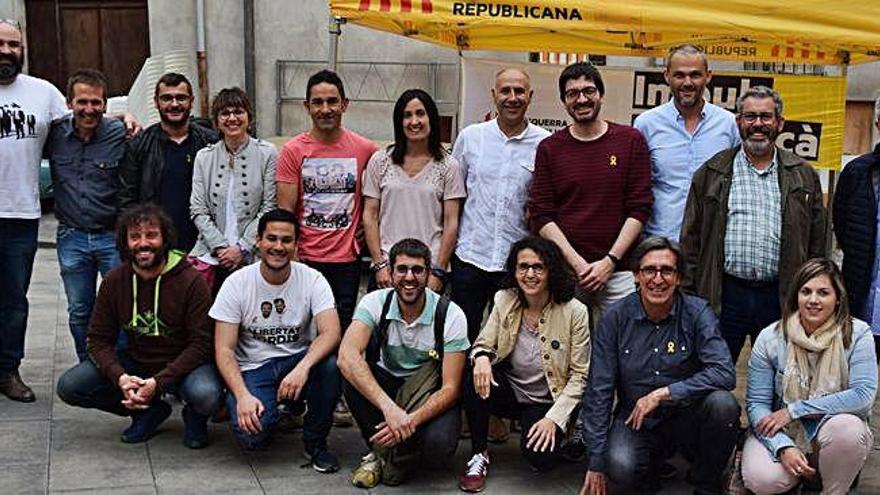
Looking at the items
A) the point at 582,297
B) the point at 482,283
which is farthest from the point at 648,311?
the point at 482,283

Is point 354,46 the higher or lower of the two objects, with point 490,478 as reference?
higher

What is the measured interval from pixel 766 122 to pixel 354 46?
1021 cm

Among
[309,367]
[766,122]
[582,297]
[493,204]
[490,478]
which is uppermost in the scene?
[766,122]

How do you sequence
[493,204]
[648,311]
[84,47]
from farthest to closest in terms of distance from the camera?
[84,47] → [493,204] → [648,311]

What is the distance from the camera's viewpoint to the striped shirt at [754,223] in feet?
14.8

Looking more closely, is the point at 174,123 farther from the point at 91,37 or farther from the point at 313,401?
the point at 91,37

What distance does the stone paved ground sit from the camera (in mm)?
4434

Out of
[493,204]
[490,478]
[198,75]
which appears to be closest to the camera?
[490,478]

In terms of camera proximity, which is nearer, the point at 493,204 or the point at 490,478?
the point at 490,478

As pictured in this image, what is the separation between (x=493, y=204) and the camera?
16.4ft

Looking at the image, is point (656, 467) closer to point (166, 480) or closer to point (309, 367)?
point (309, 367)

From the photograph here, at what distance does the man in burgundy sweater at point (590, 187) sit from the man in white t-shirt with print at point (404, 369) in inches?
26.2

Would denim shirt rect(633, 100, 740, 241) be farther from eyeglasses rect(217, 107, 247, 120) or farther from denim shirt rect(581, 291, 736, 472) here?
eyeglasses rect(217, 107, 247, 120)

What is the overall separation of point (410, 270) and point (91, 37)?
12049mm
